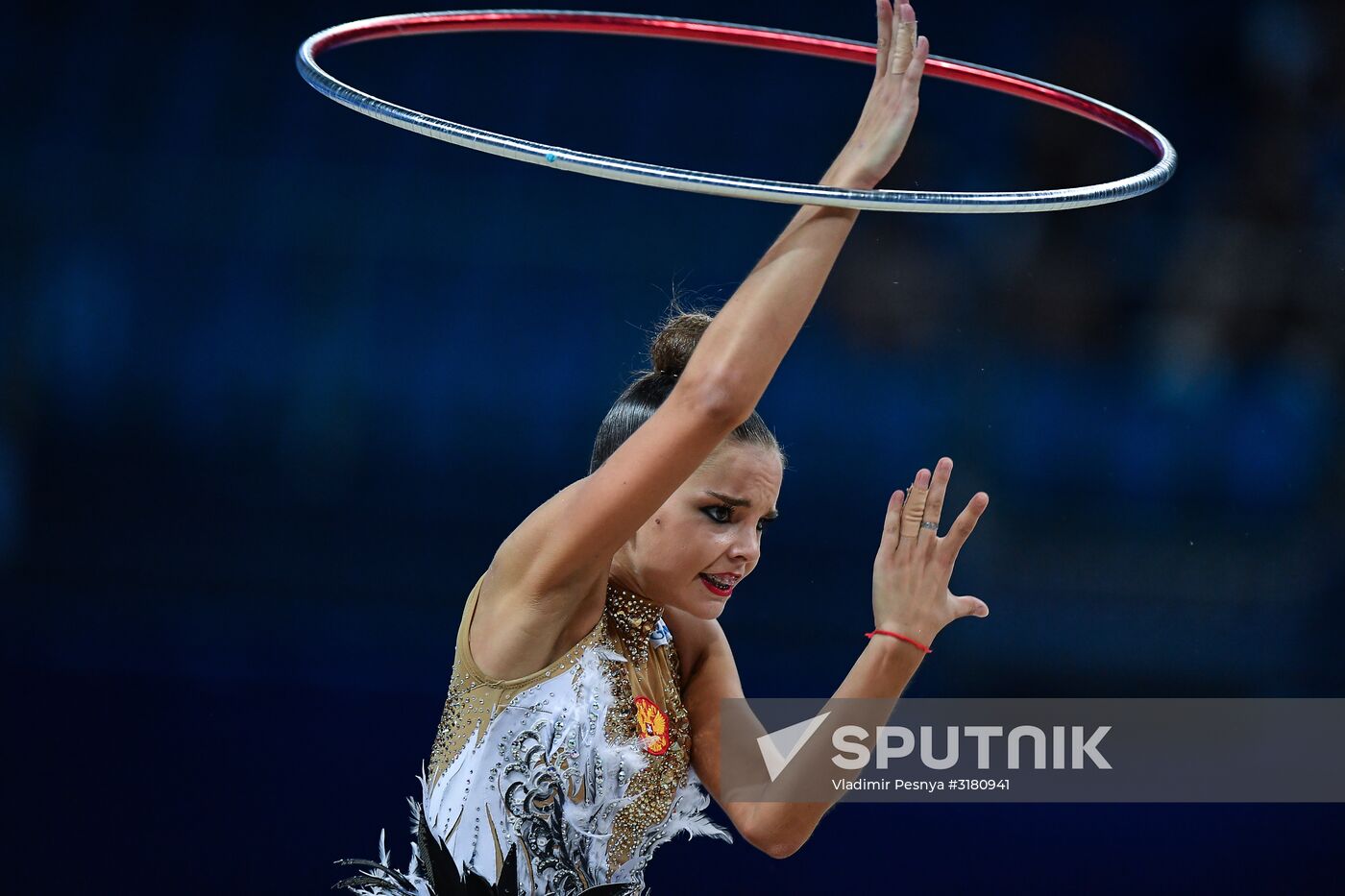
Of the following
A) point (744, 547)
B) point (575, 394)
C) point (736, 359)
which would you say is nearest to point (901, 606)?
point (744, 547)

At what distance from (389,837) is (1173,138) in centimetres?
255

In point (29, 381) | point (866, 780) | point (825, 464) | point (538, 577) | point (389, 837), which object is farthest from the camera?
point (825, 464)

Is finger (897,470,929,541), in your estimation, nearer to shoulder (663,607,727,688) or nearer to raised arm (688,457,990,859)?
raised arm (688,457,990,859)

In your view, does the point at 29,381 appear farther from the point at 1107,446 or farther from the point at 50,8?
the point at 1107,446

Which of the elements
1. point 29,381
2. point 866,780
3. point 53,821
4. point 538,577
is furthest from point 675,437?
point 29,381

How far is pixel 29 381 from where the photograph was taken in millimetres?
3242

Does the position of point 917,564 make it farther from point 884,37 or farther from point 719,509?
point 884,37

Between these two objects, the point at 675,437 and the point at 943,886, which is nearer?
the point at 675,437

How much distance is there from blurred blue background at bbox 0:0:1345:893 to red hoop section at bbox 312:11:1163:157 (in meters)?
1.03

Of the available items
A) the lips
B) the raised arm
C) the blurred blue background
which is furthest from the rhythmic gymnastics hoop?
the blurred blue background

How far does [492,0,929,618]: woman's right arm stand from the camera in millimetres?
1372

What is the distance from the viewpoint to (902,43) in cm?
145

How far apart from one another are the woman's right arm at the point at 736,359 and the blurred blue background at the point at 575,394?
5.13ft

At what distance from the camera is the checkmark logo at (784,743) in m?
1.82
